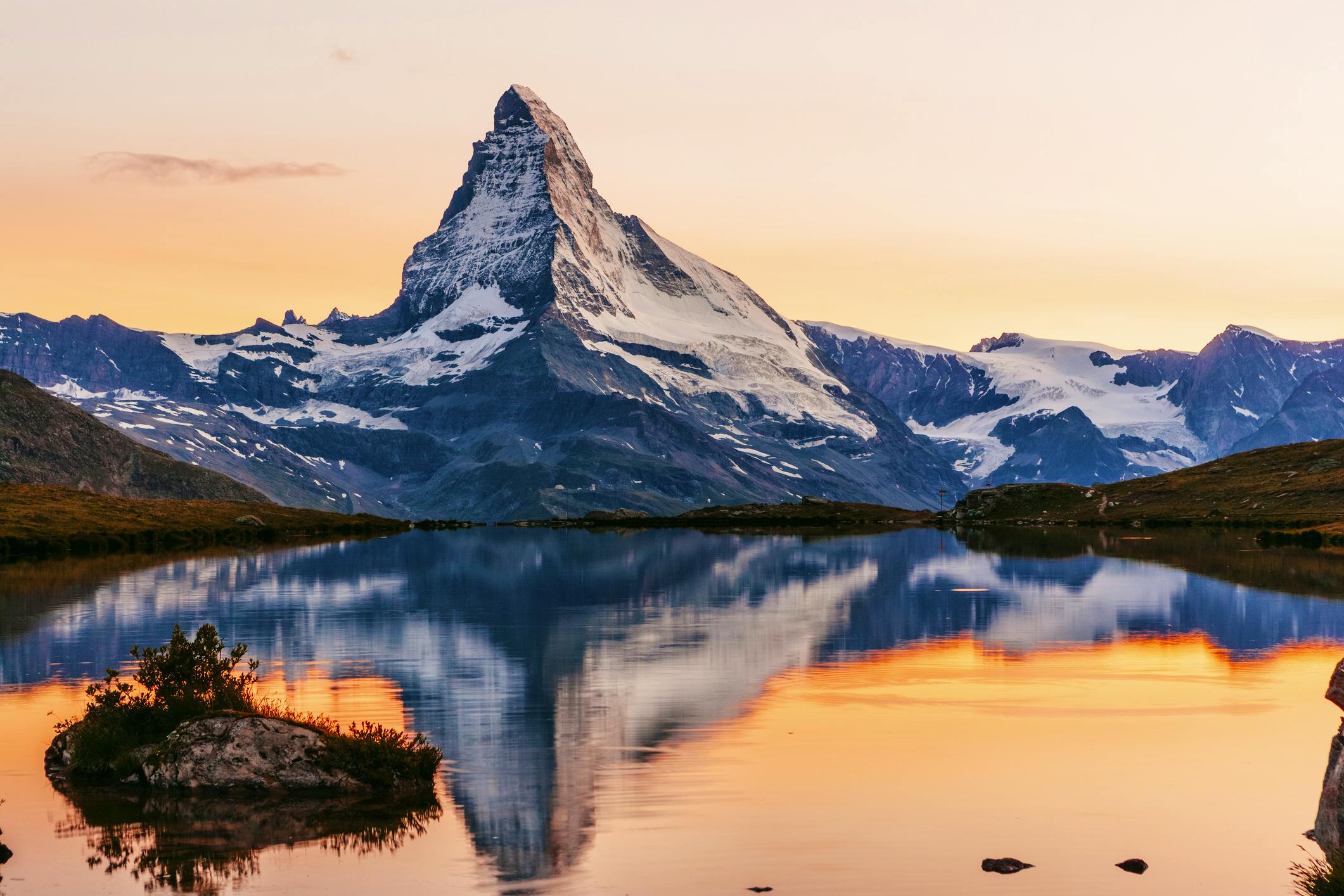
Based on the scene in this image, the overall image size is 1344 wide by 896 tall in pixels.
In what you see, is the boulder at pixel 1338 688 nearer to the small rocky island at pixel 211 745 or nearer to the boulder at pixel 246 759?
the small rocky island at pixel 211 745

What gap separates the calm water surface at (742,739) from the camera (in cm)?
3111

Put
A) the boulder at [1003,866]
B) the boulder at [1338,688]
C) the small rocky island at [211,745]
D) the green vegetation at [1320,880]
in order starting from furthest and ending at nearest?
the small rocky island at [211,745] → the boulder at [1003,866] → the boulder at [1338,688] → the green vegetation at [1320,880]

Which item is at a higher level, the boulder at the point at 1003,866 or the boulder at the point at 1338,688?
the boulder at the point at 1338,688

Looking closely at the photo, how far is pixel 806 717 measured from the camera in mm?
50562

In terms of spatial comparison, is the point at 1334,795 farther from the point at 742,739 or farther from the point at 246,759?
the point at 246,759

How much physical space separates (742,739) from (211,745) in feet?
53.5

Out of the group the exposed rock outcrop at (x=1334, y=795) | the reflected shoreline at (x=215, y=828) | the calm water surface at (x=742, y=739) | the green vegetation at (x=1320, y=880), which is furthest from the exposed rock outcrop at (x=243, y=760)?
the exposed rock outcrop at (x=1334, y=795)

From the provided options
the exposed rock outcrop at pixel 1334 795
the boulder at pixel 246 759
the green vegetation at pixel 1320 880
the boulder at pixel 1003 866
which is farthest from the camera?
the boulder at pixel 246 759

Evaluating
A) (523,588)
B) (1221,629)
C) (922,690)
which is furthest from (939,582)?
(922,690)

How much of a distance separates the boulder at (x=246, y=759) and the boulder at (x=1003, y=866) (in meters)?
15.5

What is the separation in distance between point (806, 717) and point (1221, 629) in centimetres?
3661

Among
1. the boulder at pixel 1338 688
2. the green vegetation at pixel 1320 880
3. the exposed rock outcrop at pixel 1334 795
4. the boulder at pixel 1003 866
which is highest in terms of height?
the boulder at pixel 1338 688

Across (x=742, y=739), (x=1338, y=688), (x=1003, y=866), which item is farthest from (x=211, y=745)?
(x=1338, y=688)

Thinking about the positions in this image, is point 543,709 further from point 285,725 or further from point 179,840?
point 179,840
